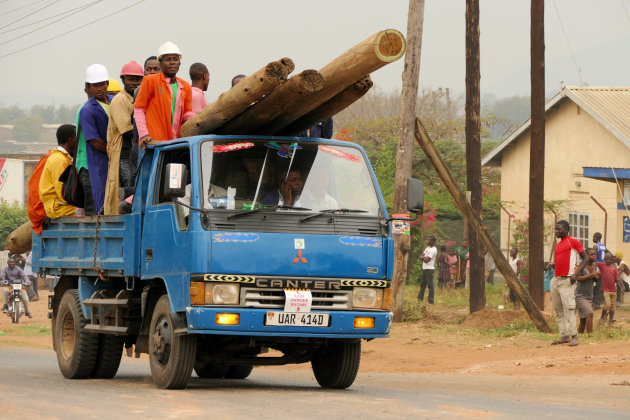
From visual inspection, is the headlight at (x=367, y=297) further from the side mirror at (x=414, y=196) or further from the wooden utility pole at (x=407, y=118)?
the wooden utility pole at (x=407, y=118)

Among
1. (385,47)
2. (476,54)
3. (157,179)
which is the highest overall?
(476,54)

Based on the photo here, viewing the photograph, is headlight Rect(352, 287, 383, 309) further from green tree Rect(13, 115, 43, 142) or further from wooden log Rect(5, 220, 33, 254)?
green tree Rect(13, 115, 43, 142)

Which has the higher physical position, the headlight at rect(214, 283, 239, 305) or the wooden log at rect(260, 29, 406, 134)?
the wooden log at rect(260, 29, 406, 134)

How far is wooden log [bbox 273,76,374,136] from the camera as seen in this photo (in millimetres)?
10094


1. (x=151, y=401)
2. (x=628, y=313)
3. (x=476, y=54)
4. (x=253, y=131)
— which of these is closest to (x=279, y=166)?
(x=253, y=131)

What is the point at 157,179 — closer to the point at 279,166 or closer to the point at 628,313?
the point at 279,166

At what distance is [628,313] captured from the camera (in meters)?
23.9

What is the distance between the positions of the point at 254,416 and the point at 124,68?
5225 millimetres

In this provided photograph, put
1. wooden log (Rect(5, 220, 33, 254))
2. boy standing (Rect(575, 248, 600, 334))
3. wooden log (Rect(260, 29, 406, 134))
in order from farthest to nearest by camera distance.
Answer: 1. boy standing (Rect(575, 248, 600, 334))
2. wooden log (Rect(5, 220, 33, 254))
3. wooden log (Rect(260, 29, 406, 134))

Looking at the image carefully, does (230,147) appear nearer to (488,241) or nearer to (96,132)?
(96,132)

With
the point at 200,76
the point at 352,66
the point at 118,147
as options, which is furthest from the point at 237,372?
the point at 352,66

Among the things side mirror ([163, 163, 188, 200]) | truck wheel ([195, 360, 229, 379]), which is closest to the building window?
truck wheel ([195, 360, 229, 379])

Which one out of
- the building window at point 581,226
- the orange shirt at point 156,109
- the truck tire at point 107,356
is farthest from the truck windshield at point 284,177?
the building window at point 581,226

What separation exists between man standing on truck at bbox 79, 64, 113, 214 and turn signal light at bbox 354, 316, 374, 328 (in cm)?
353
